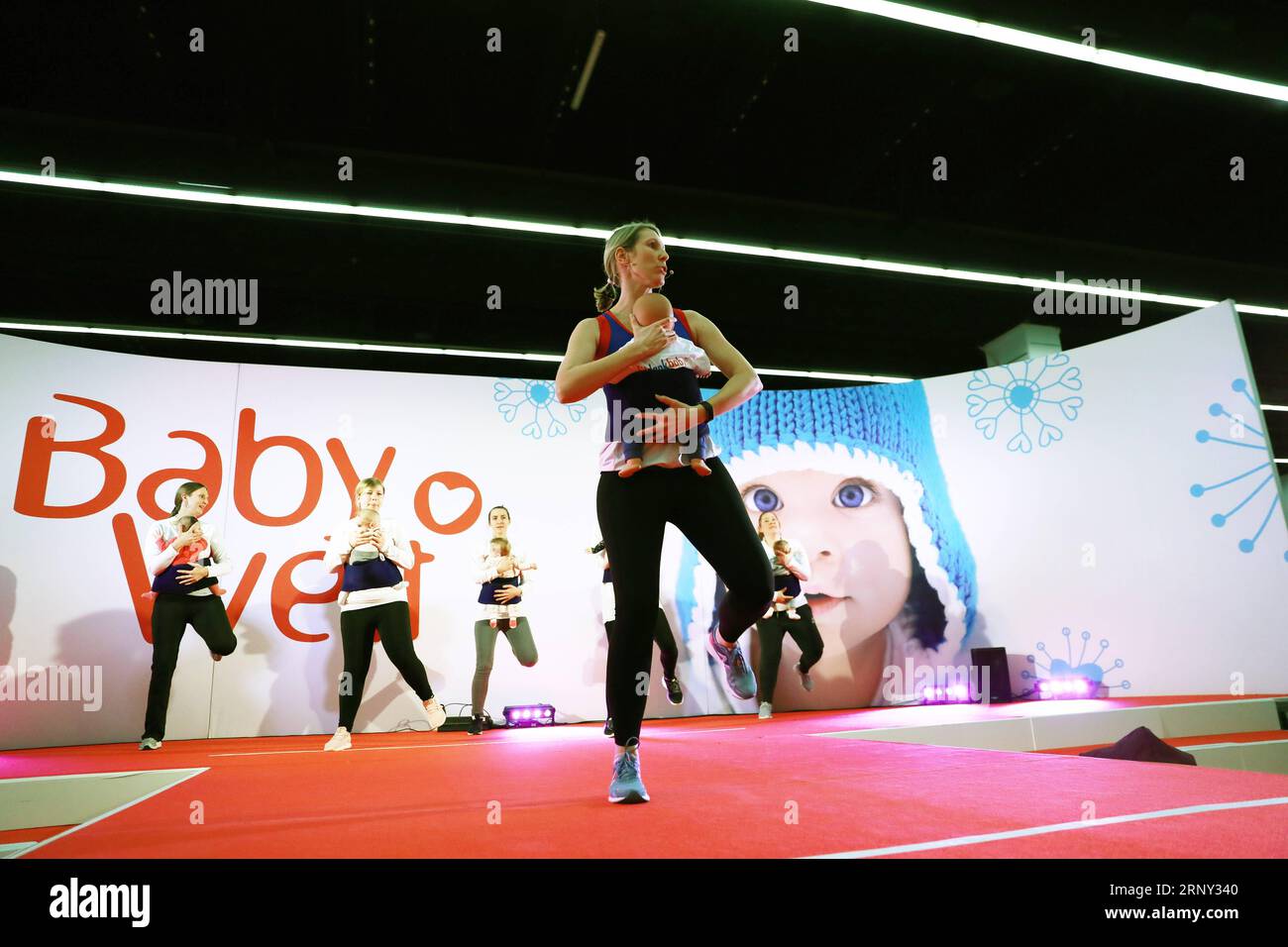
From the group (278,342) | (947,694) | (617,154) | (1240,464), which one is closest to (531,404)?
(617,154)

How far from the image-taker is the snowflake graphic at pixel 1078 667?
6.26 meters

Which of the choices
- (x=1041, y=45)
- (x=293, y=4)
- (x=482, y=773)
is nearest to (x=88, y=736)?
(x=482, y=773)

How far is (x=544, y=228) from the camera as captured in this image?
267 inches

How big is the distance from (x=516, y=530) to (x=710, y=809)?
494 centimetres

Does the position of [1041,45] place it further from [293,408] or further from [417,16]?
[293,408]

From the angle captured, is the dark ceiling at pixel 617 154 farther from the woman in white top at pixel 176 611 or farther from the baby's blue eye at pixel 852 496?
the woman in white top at pixel 176 611

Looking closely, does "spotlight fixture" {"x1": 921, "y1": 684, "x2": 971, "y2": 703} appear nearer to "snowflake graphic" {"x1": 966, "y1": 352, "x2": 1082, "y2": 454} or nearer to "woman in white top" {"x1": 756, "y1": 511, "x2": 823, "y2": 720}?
"woman in white top" {"x1": 756, "y1": 511, "x2": 823, "y2": 720}

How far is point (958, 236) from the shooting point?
300 inches

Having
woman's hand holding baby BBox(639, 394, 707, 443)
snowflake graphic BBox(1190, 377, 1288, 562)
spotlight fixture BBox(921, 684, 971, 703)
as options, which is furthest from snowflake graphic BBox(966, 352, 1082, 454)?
woman's hand holding baby BBox(639, 394, 707, 443)

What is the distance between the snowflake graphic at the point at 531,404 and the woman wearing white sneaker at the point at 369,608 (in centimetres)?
234

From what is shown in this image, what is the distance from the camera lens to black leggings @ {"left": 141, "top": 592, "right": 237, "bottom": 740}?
15.6ft

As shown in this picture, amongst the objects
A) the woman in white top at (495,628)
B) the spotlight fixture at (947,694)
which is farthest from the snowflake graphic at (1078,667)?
the woman in white top at (495,628)

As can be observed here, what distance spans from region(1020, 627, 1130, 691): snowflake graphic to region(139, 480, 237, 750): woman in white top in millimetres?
6671

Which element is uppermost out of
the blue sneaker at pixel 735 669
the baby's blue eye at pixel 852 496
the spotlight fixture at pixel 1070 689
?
the baby's blue eye at pixel 852 496
